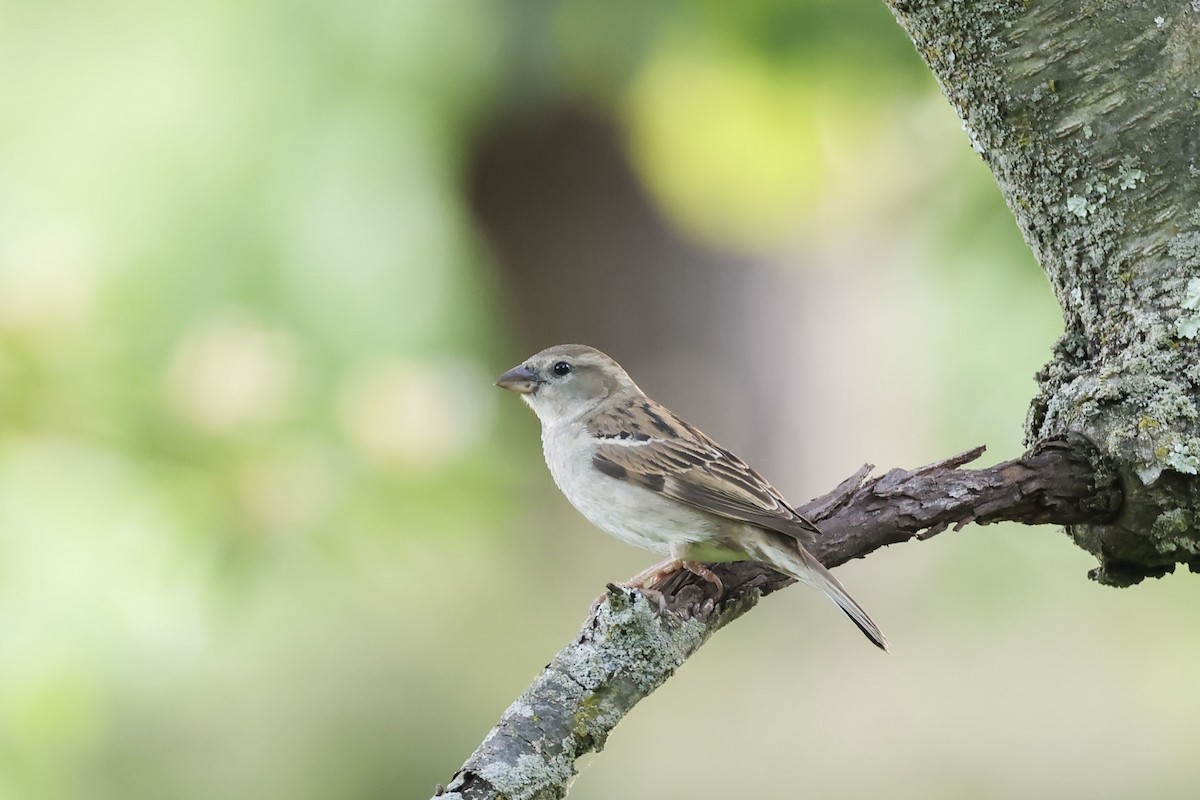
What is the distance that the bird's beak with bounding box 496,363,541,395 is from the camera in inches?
132

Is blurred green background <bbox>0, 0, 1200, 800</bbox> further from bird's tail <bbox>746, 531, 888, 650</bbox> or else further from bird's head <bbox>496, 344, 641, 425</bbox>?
bird's tail <bbox>746, 531, 888, 650</bbox>

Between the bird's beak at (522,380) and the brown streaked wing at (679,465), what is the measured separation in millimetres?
266

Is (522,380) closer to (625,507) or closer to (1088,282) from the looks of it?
(625,507)

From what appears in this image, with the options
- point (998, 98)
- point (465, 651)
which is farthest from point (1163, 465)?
point (465, 651)

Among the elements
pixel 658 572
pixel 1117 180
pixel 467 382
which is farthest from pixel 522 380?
pixel 1117 180

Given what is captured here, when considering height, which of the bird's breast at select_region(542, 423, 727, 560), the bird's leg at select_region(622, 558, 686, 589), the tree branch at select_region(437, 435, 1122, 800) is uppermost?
the bird's breast at select_region(542, 423, 727, 560)

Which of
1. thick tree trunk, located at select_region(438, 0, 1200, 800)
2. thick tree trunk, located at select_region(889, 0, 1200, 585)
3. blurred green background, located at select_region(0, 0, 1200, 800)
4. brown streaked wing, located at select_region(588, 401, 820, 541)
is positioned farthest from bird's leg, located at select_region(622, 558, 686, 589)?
blurred green background, located at select_region(0, 0, 1200, 800)

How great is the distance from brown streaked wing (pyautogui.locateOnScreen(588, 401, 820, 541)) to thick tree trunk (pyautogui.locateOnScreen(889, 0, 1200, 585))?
60 centimetres

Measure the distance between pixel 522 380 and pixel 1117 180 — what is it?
167cm

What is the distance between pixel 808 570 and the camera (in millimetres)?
2305

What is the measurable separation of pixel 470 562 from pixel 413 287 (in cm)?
118

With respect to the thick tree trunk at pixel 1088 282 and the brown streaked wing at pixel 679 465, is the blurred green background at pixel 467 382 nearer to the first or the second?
the brown streaked wing at pixel 679 465

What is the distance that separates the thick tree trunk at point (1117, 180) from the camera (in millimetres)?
2039

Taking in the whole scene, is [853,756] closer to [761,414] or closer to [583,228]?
[761,414]
